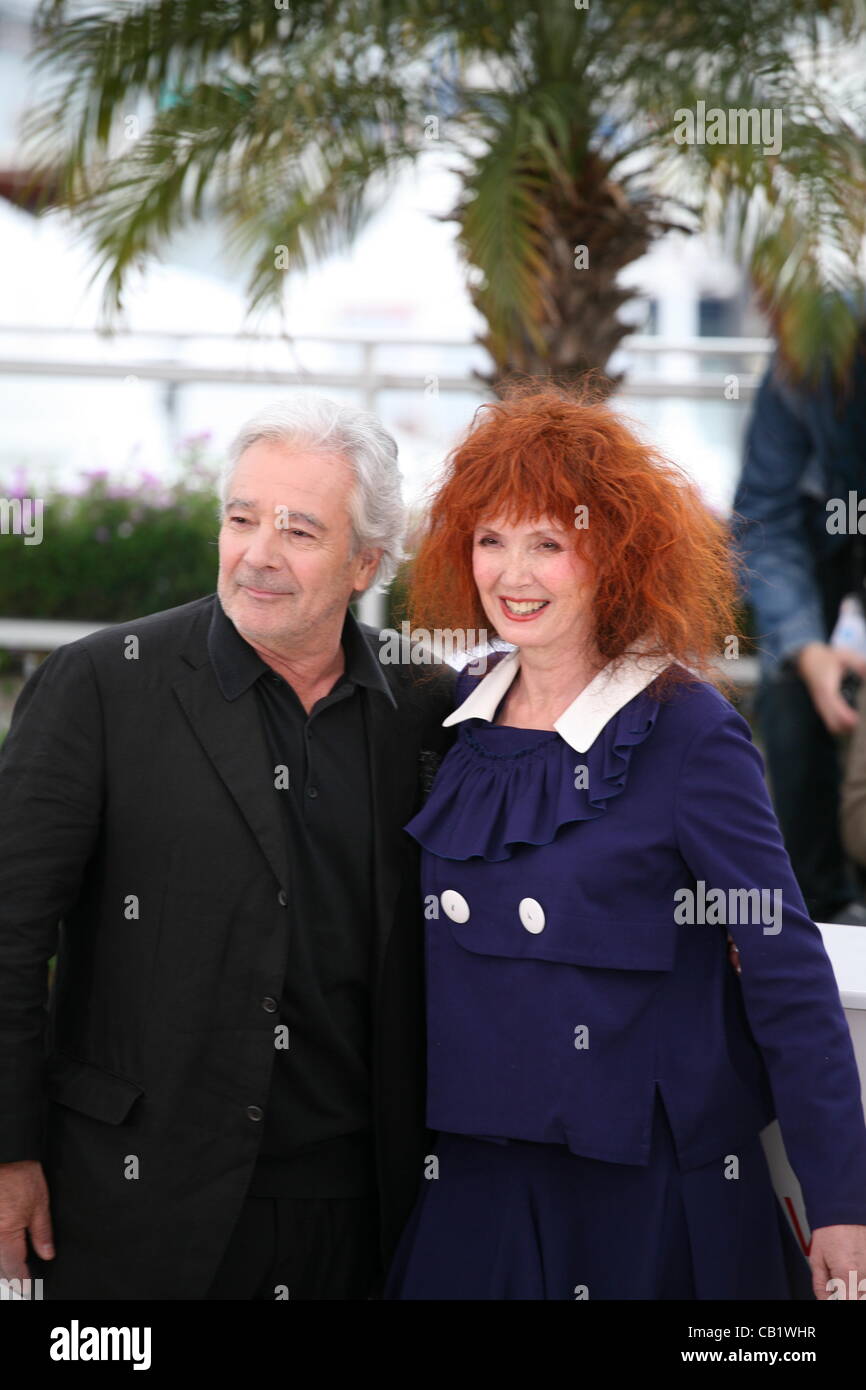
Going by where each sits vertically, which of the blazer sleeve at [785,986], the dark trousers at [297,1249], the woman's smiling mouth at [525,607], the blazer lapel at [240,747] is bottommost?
the dark trousers at [297,1249]

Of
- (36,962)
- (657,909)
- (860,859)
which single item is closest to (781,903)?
(657,909)

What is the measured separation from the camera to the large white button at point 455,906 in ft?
7.27

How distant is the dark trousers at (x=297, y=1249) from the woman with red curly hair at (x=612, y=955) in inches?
3.5

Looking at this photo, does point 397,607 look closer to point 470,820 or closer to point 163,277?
point 470,820

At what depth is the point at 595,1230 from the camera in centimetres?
218

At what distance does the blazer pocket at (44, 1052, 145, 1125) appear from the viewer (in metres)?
2.19

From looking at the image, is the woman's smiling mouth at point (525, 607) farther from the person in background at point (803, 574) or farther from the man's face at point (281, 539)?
the person in background at point (803, 574)

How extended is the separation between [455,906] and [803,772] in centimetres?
280

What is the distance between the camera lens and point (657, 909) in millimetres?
2139

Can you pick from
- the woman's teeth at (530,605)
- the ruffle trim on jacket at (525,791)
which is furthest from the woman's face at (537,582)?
the ruffle trim on jacket at (525,791)

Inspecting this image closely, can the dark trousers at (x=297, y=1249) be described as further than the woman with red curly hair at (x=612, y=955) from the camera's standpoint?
Yes

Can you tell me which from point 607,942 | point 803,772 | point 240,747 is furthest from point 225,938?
point 803,772

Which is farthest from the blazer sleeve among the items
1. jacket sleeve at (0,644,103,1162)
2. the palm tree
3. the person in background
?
the palm tree

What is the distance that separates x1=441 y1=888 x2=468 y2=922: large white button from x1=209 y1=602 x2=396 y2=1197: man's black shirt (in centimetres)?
15
